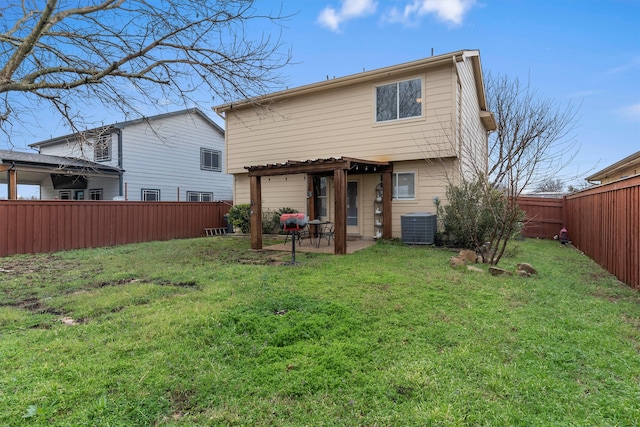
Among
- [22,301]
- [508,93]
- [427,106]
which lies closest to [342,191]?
[427,106]

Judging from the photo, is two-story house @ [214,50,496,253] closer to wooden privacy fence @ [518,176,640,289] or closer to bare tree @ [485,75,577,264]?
bare tree @ [485,75,577,264]

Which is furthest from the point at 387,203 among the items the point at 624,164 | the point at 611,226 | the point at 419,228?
the point at 624,164

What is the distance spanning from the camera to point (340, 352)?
283 centimetres

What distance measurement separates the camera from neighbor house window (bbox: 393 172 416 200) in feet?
32.0

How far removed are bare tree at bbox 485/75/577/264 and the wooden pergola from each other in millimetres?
3036

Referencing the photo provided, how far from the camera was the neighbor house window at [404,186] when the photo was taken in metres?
9.77

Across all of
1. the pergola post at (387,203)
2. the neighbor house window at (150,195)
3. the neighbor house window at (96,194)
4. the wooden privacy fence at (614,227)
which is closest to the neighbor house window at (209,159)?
the neighbor house window at (150,195)

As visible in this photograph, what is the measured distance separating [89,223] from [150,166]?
20.9 feet

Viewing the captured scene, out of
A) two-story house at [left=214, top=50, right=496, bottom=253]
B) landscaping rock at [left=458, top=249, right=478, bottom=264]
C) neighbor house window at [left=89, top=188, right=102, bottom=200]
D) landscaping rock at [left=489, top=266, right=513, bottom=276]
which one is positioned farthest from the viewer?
neighbor house window at [left=89, top=188, right=102, bottom=200]

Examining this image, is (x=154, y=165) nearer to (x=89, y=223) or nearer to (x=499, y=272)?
(x=89, y=223)

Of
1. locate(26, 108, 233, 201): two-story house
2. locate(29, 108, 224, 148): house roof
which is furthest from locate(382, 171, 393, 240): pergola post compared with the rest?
locate(26, 108, 233, 201): two-story house

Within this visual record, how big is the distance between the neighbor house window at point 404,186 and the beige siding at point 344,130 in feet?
1.96

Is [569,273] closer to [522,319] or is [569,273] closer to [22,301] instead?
[522,319]

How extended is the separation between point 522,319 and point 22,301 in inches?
251
